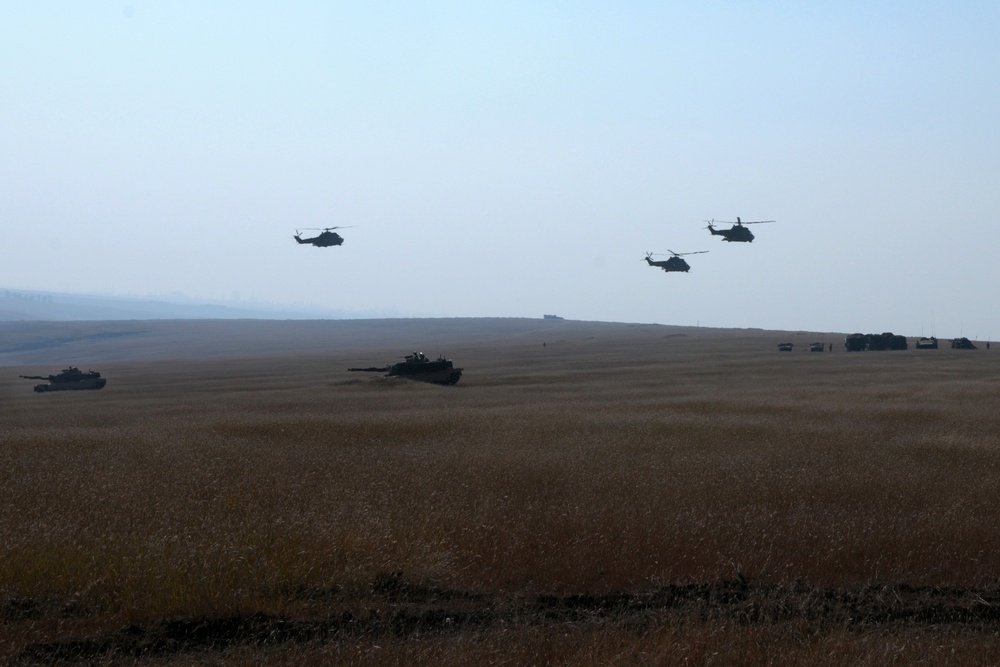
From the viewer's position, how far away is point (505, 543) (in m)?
10.7

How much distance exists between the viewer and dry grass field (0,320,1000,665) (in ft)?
24.5

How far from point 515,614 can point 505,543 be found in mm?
2440

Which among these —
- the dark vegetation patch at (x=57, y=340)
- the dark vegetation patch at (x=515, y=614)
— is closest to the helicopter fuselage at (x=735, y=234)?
the dark vegetation patch at (x=515, y=614)

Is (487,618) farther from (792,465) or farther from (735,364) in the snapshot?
(735,364)

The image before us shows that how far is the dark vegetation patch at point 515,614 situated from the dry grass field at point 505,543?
36 mm

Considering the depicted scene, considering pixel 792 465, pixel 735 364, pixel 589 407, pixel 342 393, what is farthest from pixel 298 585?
pixel 735 364

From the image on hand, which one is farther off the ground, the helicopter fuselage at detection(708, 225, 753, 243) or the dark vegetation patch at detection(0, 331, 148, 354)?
the helicopter fuselage at detection(708, 225, 753, 243)

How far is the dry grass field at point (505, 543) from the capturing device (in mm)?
7457

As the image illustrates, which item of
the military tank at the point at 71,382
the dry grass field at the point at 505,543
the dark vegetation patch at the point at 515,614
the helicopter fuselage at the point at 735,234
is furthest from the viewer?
the military tank at the point at 71,382

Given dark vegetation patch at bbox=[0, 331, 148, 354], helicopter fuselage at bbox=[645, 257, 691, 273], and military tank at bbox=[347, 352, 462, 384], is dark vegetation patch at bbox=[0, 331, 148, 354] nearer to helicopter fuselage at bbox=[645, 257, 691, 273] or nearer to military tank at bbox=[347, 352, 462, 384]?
military tank at bbox=[347, 352, 462, 384]

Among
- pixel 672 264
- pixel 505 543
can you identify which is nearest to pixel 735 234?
pixel 672 264

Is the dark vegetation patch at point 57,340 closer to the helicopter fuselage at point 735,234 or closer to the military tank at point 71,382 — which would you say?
the military tank at point 71,382

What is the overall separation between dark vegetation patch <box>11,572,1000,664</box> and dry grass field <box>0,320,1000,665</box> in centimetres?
4

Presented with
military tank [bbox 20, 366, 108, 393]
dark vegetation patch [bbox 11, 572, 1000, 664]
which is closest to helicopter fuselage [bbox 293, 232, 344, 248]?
military tank [bbox 20, 366, 108, 393]
